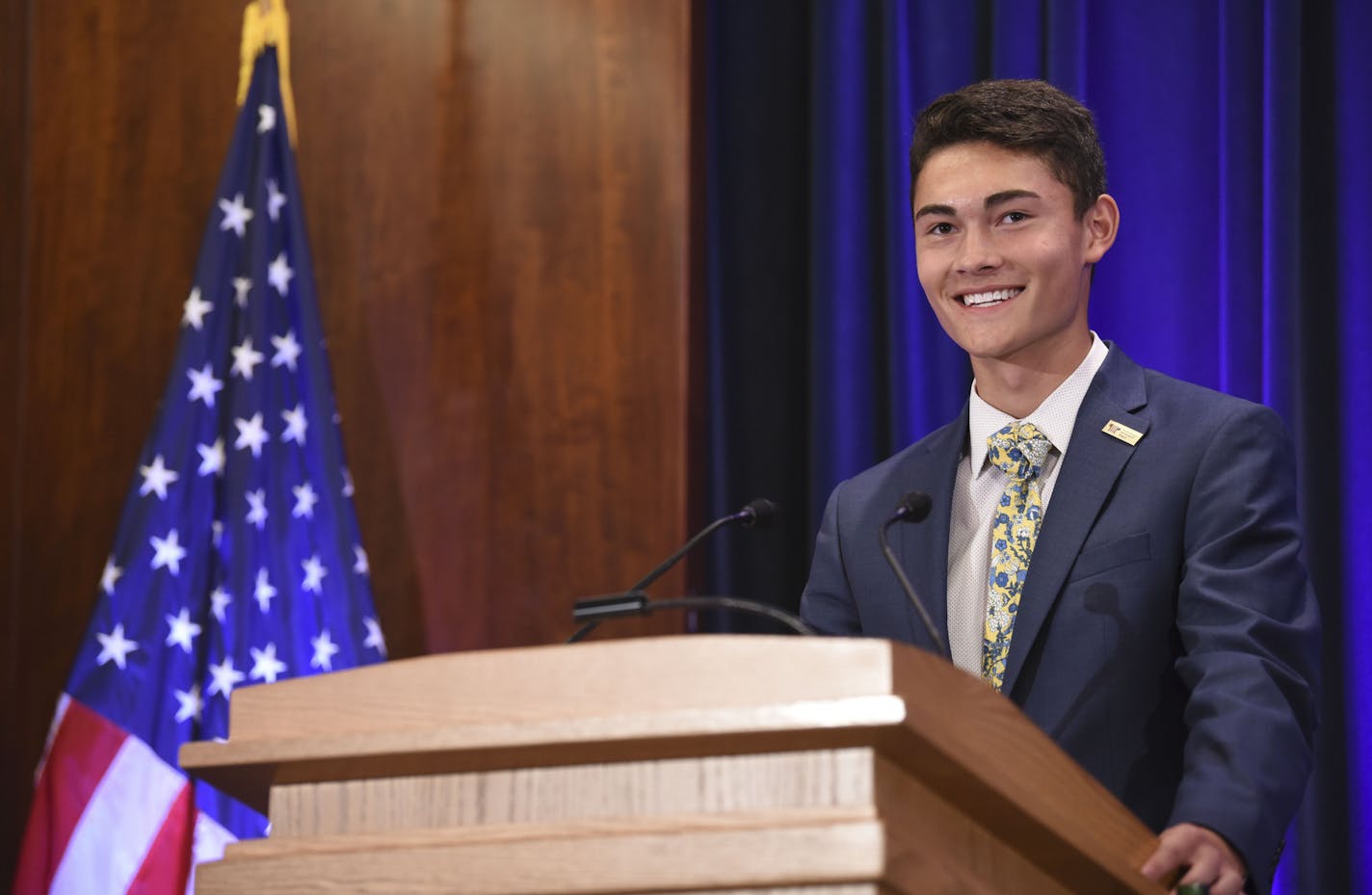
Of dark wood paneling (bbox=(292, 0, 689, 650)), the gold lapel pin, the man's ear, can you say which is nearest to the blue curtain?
dark wood paneling (bbox=(292, 0, 689, 650))

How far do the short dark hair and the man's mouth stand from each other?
18 centimetres

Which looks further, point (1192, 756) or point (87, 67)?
point (87, 67)

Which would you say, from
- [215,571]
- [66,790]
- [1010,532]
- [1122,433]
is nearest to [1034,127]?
[1122,433]

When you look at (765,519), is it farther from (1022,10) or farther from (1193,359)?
(1022,10)

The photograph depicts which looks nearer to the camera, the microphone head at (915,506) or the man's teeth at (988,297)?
the microphone head at (915,506)

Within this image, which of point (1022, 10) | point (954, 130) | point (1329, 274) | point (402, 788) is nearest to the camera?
point (402, 788)

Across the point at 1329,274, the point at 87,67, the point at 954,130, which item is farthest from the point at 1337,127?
the point at 87,67

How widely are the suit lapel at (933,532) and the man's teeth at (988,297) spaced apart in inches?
7.6

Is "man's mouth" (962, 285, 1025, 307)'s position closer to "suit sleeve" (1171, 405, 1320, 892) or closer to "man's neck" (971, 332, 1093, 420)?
"man's neck" (971, 332, 1093, 420)

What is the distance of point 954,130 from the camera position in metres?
2.58

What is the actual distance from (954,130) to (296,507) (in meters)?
2.05

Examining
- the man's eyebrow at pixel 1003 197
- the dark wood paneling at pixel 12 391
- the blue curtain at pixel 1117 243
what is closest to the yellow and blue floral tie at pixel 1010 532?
the man's eyebrow at pixel 1003 197

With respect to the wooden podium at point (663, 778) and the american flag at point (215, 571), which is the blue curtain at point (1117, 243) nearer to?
the american flag at point (215, 571)

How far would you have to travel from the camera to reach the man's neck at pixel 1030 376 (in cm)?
254
